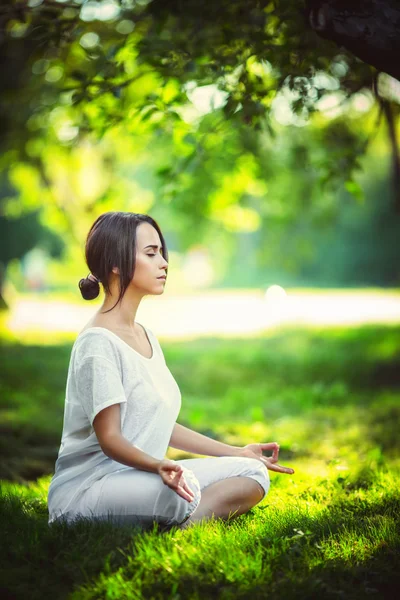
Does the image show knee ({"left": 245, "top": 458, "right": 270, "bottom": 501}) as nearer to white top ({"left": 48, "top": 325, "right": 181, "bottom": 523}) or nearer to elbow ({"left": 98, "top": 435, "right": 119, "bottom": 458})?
white top ({"left": 48, "top": 325, "right": 181, "bottom": 523})

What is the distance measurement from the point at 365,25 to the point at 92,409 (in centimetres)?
239

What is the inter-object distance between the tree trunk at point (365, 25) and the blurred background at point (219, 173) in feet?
0.19

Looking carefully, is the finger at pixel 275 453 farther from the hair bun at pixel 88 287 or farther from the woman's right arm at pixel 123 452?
the hair bun at pixel 88 287

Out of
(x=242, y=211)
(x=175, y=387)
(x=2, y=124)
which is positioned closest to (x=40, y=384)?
(x=2, y=124)

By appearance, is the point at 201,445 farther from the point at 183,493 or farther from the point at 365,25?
the point at 365,25

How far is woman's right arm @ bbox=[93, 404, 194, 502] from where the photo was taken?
8.64ft

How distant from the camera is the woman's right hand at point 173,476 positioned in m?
2.61

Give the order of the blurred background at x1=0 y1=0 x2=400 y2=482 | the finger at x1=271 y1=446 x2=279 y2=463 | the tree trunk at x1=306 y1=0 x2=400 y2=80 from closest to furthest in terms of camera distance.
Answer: the tree trunk at x1=306 y1=0 x2=400 y2=80 → the finger at x1=271 y1=446 x2=279 y2=463 → the blurred background at x1=0 y1=0 x2=400 y2=482

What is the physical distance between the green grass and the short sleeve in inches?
22.8

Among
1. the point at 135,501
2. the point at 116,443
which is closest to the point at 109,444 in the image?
the point at 116,443

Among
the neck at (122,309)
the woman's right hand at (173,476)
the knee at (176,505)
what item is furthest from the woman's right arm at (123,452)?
the neck at (122,309)

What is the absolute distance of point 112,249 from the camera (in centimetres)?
306

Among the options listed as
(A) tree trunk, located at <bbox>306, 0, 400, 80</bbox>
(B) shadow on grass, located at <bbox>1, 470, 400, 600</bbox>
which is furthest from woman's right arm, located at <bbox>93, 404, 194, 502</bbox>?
(A) tree trunk, located at <bbox>306, 0, 400, 80</bbox>

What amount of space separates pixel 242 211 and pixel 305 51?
898cm
